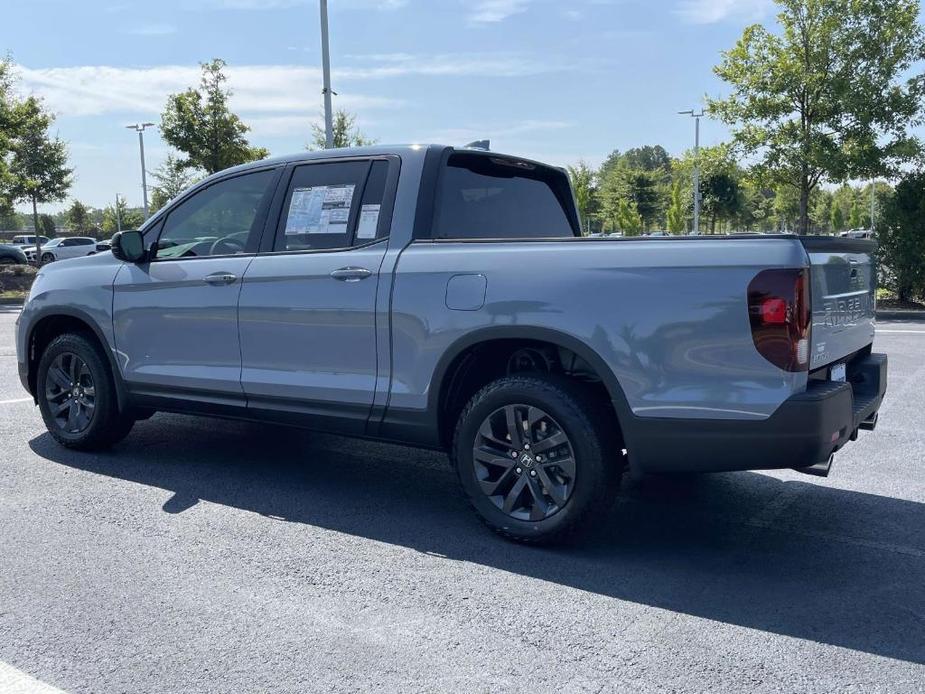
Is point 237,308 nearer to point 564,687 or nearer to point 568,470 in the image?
point 568,470

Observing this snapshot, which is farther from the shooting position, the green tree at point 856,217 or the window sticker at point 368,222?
the green tree at point 856,217

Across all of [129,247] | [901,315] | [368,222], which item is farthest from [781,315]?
[901,315]

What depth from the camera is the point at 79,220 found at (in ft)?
260

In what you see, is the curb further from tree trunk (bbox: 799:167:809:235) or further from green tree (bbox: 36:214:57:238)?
green tree (bbox: 36:214:57:238)

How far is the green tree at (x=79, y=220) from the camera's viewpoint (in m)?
77.9

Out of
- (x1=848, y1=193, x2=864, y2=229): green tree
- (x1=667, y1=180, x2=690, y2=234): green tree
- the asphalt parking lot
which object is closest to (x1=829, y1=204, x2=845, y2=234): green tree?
(x1=848, y1=193, x2=864, y2=229): green tree

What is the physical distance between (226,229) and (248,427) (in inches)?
78.1

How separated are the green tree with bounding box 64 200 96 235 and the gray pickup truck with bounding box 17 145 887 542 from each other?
258ft

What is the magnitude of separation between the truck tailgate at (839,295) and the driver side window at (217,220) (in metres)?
2.98

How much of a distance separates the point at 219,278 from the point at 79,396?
156 cm

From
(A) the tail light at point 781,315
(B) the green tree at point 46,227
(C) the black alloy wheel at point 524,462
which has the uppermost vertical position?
(B) the green tree at point 46,227

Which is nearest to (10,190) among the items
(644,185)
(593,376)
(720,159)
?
(720,159)

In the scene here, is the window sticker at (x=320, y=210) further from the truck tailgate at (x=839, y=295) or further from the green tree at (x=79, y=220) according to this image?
the green tree at (x=79, y=220)

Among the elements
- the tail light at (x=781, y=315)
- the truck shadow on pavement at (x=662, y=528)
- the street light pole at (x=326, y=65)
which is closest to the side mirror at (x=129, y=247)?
the truck shadow on pavement at (x=662, y=528)
